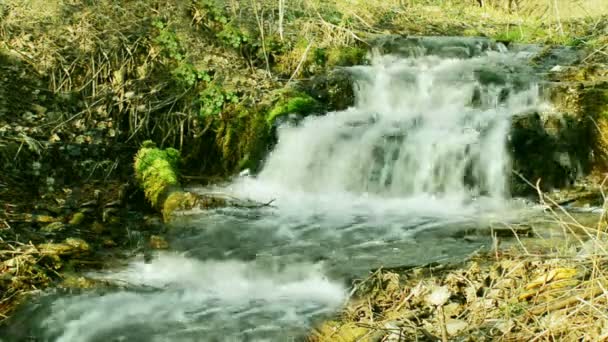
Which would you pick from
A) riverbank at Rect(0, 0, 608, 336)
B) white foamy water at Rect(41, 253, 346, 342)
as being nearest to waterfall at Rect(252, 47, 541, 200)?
riverbank at Rect(0, 0, 608, 336)

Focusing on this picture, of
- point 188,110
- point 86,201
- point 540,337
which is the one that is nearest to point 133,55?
point 188,110

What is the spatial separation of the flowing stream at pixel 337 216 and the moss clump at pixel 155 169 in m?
0.58

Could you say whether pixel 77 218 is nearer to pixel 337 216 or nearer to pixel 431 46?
pixel 337 216

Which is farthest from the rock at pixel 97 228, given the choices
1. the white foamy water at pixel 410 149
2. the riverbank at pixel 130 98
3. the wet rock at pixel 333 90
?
the wet rock at pixel 333 90

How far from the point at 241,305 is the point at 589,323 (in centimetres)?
235

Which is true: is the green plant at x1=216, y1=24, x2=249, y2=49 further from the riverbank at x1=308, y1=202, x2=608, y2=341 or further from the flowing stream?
the riverbank at x1=308, y1=202, x2=608, y2=341

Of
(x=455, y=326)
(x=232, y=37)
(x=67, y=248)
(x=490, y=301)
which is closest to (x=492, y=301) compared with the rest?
(x=490, y=301)

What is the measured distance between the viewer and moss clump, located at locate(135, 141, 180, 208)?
21.7 feet

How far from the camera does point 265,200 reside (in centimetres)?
707

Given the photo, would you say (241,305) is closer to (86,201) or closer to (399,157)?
(86,201)

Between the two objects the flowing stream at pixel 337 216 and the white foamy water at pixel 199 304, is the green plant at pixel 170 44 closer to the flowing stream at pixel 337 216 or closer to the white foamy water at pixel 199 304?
the flowing stream at pixel 337 216

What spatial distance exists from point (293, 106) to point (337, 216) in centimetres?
203

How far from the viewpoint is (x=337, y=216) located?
659cm

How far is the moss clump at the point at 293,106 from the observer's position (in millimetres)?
8016
